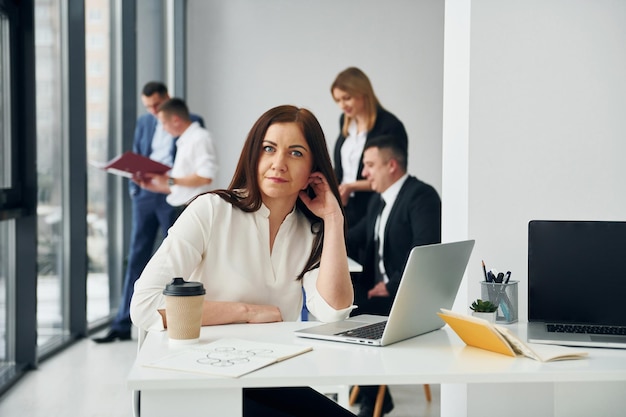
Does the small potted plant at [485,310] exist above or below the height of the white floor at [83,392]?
above

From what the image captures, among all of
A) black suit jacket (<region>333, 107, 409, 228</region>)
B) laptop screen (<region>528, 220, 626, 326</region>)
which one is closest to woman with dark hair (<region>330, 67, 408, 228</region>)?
black suit jacket (<region>333, 107, 409, 228</region>)

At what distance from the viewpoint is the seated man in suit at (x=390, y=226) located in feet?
11.7

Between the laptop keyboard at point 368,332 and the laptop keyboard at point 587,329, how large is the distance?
1.47 feet

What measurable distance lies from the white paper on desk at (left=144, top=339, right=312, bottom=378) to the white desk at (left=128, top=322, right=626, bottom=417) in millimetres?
17

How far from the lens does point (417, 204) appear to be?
3.59 metres

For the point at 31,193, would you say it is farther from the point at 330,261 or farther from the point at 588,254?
the point at 588,254

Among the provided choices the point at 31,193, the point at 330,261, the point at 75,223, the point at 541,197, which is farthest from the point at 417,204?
the point at 75,223

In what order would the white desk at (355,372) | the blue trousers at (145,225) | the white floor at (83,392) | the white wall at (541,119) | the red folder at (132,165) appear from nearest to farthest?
1. the white desk at (355,372)
2. the white wall at (541,119)
3. the white floor at (83,392)
4. the red folder at (132,165)
5. the blue trousers at (145,225)

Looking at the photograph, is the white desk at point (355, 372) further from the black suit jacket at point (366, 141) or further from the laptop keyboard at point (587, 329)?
the black suit jacket at point (366, 141)

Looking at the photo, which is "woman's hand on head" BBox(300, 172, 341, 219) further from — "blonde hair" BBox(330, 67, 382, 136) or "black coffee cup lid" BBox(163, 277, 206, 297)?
"blonde hair" BBox(330, 67, 382, 136)

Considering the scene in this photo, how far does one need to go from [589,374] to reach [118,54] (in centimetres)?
509

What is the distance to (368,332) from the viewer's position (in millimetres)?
1832

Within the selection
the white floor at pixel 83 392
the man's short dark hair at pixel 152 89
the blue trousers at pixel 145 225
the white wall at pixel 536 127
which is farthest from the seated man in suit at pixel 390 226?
the man's short dark hair at pixel 152 89

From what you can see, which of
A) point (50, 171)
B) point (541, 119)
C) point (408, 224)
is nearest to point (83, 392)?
point (50, 171)
